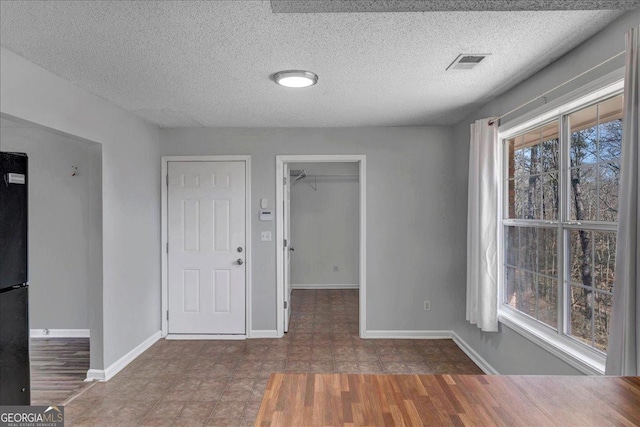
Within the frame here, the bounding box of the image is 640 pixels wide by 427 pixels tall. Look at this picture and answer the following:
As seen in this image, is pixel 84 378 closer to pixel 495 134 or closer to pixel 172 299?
pixel 172 299

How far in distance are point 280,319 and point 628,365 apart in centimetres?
318

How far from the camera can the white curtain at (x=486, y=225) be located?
9.50 feet

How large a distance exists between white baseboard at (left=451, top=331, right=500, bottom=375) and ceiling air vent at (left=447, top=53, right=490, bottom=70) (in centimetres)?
240

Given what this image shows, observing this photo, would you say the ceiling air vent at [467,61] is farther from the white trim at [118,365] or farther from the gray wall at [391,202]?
the white trim at [118,365]

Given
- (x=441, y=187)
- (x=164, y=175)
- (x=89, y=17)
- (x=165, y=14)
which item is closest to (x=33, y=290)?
(x=164, y=175)

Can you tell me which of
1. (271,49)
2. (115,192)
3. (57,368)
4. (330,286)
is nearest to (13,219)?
(115,192)

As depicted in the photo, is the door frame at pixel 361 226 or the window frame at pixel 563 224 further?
the door frame at pixel 361 226

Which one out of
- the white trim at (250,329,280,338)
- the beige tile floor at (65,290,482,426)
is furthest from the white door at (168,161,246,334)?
the beige tile floor at (65,290,482,426)

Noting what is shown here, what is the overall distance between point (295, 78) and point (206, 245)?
239 cm

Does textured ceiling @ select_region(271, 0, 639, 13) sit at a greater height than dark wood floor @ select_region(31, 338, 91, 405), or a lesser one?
greater

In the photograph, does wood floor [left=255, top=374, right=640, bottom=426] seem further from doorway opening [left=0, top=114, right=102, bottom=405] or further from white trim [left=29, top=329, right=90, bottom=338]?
white trim [left=29, top=329, right=90, bottom=338]

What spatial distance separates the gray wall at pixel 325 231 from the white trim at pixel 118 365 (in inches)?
131

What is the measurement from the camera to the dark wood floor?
9.11ft

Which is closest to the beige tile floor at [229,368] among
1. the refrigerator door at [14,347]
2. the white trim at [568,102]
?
the refrigerator door at [14,347]
